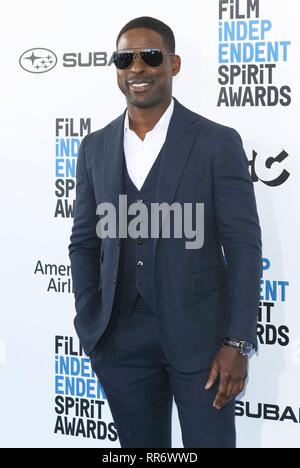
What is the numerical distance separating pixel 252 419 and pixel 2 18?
2.09 m

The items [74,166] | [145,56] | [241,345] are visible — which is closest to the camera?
[241,345]

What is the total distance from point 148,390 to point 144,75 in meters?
1.00

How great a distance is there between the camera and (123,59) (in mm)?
2041

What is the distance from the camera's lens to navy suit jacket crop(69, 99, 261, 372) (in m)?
1.89

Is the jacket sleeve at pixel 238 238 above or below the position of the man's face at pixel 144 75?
below

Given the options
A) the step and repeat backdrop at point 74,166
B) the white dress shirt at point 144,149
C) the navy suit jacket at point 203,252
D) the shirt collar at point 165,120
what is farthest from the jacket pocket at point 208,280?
the step and repeat backdrop at point 74,166

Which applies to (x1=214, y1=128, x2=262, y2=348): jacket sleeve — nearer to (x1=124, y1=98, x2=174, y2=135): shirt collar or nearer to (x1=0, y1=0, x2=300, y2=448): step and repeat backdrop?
(x1=124, y1=98, x2=174, y2=135): shirt collar

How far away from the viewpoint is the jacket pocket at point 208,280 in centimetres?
193

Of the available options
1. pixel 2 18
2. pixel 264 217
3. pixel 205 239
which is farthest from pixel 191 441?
pixel 2 18

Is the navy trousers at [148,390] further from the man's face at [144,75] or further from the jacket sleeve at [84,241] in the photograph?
the man's face at [144,75]

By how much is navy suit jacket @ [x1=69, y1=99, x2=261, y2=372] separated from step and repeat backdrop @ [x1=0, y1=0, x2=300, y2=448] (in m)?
0.61

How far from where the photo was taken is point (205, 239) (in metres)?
1.97

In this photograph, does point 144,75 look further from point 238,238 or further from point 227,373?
point 227,373

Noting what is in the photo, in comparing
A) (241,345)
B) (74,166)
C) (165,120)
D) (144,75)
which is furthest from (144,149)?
(74,166)
